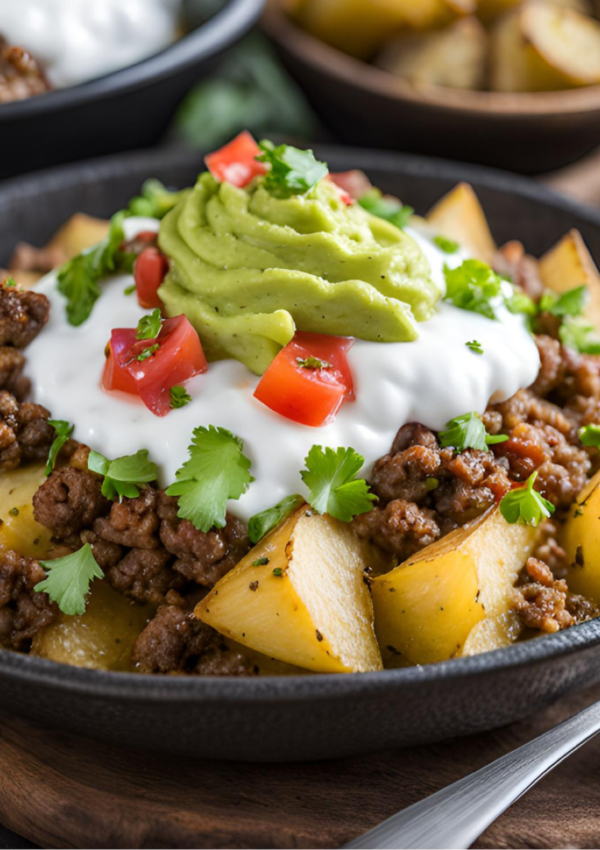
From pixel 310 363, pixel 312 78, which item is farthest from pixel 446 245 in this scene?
pixel 312 78

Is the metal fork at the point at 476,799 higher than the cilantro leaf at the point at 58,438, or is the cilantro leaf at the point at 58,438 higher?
the cilantro leaf at the point at 58,438

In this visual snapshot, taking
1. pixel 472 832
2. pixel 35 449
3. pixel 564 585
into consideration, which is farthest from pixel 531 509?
pixel 35 449

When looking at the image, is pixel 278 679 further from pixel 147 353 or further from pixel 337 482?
pixel 147 353

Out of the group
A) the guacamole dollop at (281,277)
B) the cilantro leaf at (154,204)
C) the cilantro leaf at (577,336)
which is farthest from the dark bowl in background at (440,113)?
the guacamole dollop at (281,277)

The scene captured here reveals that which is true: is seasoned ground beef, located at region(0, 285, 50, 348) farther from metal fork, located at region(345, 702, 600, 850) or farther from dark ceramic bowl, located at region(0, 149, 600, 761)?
metal fork, located at region(345, 702, 600, 850)

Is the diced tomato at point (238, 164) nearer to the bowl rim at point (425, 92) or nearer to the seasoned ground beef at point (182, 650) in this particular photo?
the seasoned ground beef at point (182, 650)
